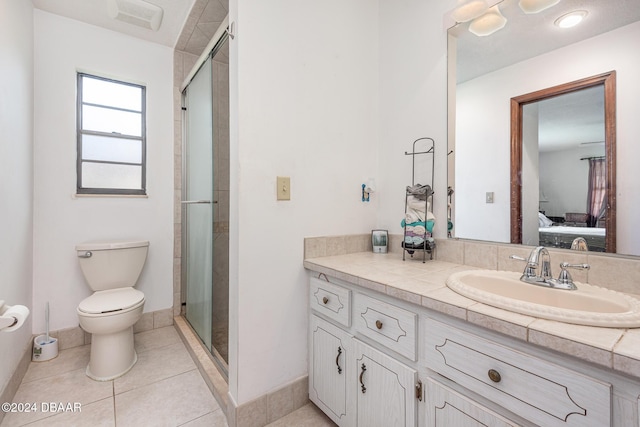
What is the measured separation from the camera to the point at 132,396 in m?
1.59

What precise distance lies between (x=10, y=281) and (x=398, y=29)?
2.62 metres

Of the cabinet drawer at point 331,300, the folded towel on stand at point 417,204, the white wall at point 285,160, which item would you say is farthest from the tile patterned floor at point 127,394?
the folded towel on stand at point 417,204

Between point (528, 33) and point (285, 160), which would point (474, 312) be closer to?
point (285, 160)

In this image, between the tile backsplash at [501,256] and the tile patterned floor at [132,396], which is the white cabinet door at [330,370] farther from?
the tile backsplash at [501,256]

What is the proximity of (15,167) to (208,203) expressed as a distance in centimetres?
104

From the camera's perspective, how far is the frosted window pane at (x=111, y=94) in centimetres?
224

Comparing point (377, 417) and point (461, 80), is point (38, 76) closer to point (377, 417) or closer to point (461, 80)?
point (461, 80)

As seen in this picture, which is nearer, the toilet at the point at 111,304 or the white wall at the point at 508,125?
the white wall at the point at 508,125

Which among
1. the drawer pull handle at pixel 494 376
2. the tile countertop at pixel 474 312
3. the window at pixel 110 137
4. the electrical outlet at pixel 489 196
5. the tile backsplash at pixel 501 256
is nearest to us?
the tile countertop at pixel 474 312

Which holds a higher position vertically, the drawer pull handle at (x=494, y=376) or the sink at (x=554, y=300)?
the sink at (x=554, y=300)

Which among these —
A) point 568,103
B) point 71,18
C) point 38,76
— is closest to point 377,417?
point 568,103

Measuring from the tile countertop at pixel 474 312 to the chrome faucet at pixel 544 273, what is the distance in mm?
286

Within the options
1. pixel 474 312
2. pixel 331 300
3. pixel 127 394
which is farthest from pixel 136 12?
pixel 474 312

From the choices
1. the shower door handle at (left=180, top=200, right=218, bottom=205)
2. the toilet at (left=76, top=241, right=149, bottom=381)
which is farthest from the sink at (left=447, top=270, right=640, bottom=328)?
the toilet at (left=76, top=241, right=149, bottom=381)
